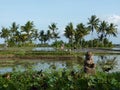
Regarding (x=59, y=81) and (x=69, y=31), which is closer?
(x=59, y=81)

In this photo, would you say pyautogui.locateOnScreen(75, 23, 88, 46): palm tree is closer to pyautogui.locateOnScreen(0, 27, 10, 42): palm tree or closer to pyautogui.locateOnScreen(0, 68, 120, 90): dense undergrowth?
pyautogui.locateOnScreen(0, 27, 10, 42): palm tree

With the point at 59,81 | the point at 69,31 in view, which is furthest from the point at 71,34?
the point at 59,81

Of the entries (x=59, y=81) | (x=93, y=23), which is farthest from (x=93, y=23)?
(x=59, y=81)

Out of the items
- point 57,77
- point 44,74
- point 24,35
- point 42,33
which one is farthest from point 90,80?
point 42,33

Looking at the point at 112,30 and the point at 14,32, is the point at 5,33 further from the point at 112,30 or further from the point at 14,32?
the point at 112,30

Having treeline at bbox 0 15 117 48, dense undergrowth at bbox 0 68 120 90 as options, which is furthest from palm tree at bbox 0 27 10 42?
dense undergrowth at bbox 0 68 120 90

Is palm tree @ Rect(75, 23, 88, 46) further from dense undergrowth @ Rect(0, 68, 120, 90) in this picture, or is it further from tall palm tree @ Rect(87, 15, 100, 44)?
dense undergrowth @ Rect(0, 68, 120, 90)

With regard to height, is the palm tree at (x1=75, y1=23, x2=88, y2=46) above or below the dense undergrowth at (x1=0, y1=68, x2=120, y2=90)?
above

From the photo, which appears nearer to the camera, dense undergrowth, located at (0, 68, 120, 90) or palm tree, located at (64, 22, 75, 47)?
dense undergrowth, located at (0, 68, 120, 90)

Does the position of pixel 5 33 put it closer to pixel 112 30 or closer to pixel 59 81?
pixel 112 30

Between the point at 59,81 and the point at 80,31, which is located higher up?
the point at 80,31

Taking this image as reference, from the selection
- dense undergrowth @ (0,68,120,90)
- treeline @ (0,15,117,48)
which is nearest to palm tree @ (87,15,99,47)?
treeline @ (0,15,117,48)

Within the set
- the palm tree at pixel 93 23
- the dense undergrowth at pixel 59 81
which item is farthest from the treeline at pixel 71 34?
the dense undergrowth at pixel 59 81

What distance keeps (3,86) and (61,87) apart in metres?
2.04
